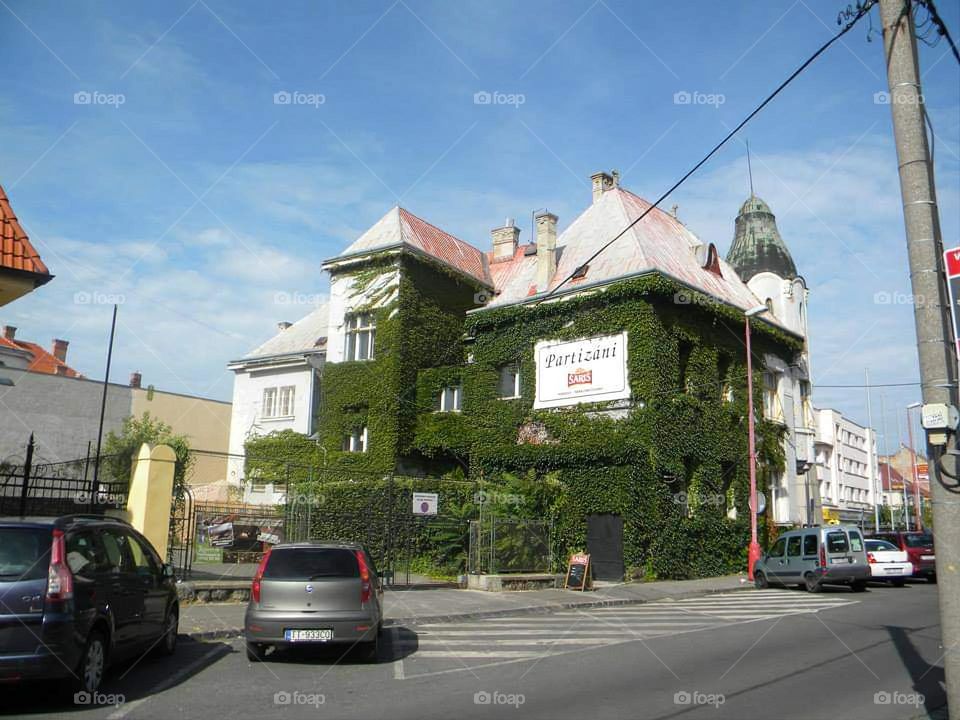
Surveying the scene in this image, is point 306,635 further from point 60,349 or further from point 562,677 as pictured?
point 60,349

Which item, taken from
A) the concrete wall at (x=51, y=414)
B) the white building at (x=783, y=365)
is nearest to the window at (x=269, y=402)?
the concrete wall at (x=51, y=414)

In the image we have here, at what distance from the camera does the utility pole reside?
6254mm

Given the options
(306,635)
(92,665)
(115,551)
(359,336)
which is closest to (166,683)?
(92,665)

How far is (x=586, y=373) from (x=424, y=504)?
9836 millimetres

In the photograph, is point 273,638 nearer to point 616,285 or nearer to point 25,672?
point 25,672

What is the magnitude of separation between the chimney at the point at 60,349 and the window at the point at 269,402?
32547mm

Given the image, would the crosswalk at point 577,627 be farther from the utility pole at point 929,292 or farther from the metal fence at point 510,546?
the utility pole at point 929,292

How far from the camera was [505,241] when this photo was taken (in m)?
38.2

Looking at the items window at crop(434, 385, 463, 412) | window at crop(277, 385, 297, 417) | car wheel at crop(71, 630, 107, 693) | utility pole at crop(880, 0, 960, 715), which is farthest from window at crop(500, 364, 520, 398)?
utility pole at crop(880, 0, 960, 715)

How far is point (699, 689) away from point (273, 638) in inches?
203

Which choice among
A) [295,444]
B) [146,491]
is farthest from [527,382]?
[146,491]

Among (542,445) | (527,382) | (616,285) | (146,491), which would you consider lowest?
(146,491)

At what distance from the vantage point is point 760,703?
8.37m

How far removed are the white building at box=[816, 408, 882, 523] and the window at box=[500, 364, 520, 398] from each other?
46.3 m
